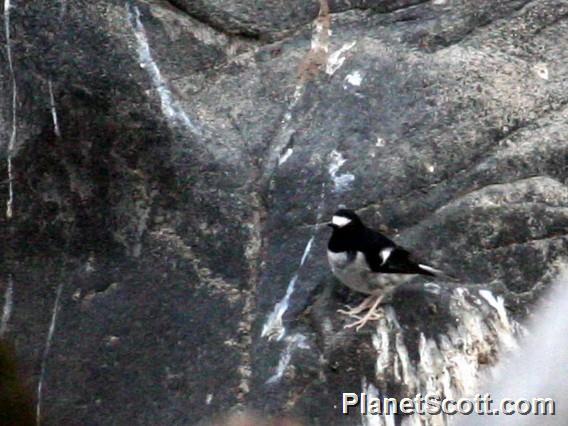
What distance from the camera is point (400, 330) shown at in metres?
7.52

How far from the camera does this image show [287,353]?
746 cm

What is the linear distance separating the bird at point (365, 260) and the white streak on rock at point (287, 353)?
0.83 feet

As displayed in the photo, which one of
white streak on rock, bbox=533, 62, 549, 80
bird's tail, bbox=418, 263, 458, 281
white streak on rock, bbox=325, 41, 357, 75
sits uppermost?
white streak on rock, bbox=325, 41, 357, 75

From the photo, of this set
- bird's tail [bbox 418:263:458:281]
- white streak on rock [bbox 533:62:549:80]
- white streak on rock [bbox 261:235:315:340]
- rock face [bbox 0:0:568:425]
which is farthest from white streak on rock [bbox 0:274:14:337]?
white streak on rock [bbox 533:62:549:80]

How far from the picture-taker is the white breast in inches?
292

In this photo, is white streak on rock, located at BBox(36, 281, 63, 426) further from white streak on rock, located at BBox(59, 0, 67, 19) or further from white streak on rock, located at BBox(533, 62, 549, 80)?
white streak on rock, located at BBox(533, 62, 549, 80)

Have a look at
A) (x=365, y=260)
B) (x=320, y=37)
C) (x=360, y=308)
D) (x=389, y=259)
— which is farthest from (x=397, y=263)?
(x=320, y=37)

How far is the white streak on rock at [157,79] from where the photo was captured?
27.0 feet

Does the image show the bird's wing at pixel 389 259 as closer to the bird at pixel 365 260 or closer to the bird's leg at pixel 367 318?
the bird at pixel 365 260

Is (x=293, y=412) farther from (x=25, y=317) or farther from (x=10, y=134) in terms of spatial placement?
(x=10, y=134)

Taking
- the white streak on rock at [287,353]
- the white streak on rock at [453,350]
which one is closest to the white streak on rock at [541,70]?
the white streak on rock at [453,350]

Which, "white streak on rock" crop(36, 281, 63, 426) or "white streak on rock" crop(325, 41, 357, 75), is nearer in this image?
"white streak on rock" crop(36, 281, 63, 426)

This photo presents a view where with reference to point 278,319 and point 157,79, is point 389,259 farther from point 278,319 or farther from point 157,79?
point 157,79

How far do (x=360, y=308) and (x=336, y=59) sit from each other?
1705 mm
